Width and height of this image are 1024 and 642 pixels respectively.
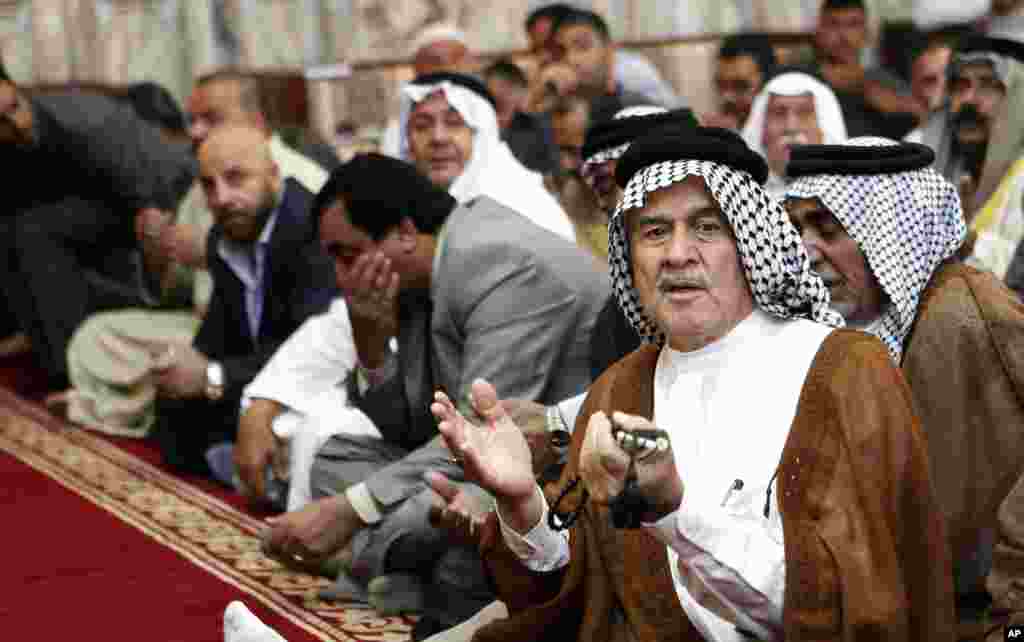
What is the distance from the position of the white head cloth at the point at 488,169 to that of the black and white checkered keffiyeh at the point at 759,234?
2.37 meters

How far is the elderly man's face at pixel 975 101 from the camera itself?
234 inches

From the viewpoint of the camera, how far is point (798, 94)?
627 cm

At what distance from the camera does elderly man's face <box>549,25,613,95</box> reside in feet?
27.0

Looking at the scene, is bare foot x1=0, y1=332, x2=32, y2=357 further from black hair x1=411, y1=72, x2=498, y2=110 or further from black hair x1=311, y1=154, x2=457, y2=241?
black hair x1=311, y1=154, x2=457, y2=241

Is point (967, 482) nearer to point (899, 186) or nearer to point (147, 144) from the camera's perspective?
point (899, 186)

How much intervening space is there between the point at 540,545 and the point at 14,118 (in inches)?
207

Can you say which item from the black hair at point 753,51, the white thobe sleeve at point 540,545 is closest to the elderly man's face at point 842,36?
the black hair at point 753,51

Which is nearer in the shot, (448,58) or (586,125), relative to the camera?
(586,125)

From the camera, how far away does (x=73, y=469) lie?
627 centimetres

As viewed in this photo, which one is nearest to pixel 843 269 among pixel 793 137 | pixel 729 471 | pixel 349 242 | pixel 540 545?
pixel 729 471

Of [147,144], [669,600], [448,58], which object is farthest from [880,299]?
[147,144]

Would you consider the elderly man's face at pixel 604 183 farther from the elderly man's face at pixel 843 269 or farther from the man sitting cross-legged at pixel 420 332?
the elderly man's face at pixel 843 269

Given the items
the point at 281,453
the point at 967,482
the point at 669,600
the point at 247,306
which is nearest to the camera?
the point at 669,600

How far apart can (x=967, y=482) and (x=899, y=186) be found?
0.65 meters
